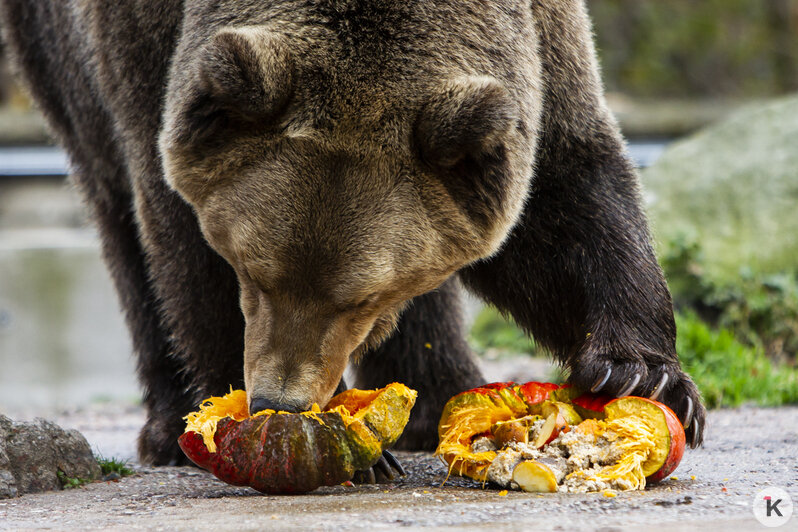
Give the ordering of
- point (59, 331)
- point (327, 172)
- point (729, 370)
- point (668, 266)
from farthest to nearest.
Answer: point (59, 331) < point (668, 266) < point (729, 370) < point (327, 172)

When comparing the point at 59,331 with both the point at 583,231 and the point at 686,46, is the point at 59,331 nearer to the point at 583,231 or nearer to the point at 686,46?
the point at 583,231

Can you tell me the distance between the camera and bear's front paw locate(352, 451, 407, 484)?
11.7 ft

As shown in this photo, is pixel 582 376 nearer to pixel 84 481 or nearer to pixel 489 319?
pixel 84 481

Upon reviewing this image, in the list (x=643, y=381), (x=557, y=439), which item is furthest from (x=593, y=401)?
(x=557, y=439)

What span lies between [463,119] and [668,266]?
Answer: 469 cm

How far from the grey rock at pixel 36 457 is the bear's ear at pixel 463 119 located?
5.39ft

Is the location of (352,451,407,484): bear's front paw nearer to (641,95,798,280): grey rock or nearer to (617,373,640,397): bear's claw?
(617,373,640,397): bear's claw

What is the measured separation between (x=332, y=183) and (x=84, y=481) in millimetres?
1497

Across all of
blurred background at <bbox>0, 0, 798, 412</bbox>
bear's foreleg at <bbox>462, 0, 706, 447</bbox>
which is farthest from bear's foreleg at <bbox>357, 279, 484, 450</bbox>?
bear's foreleg at <bbox>462, 0, 706, 447</bbox>

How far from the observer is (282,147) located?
322 cm

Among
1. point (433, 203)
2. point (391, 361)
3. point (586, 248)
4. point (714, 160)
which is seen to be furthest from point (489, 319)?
point (433, 203)

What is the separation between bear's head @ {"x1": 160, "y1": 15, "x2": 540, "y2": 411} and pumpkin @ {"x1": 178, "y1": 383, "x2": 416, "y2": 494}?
0.08 metres

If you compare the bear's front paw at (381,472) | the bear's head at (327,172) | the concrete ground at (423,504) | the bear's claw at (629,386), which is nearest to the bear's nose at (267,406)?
the bear's head at (327,172)

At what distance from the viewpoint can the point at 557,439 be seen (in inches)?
130
